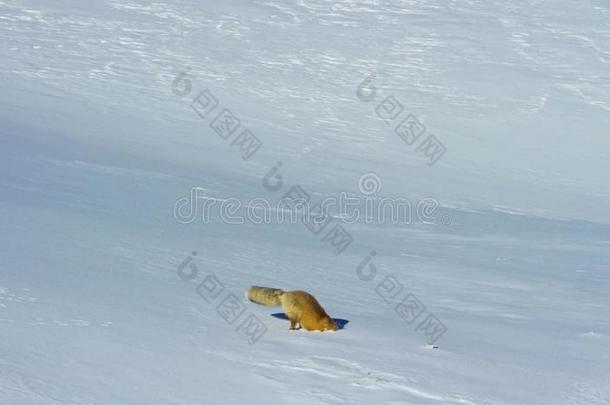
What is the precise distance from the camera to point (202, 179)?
1133 cm

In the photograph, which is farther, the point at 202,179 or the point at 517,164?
the point at 517,164

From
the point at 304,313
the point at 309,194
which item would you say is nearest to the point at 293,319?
the point at 304,313

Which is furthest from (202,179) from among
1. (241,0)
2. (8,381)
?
(241,0)

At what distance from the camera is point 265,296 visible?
6.05m

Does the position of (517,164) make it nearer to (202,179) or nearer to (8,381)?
(202,179)

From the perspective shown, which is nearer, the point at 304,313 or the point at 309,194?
the point at 304,313

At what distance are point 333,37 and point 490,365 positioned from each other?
42.6 ft

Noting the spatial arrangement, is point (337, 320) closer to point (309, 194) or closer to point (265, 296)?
point (265, 296)

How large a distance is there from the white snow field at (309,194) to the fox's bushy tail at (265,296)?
0.10m

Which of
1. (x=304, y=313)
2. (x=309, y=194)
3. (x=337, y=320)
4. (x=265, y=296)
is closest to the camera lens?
(x=304, y=313)

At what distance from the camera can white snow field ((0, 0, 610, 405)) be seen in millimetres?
5082

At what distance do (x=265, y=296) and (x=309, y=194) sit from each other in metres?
5.37

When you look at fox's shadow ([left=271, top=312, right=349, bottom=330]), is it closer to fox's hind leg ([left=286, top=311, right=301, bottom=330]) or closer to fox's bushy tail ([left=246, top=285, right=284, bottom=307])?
fox's bushy tail ([left=246, top=285, right=284, bottom=307])

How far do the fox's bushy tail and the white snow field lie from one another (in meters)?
0.10
